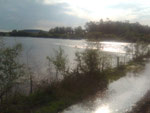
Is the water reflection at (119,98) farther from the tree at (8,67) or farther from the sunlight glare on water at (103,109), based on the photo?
the tree at (8,67)

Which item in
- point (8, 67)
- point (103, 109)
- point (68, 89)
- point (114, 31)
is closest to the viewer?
point (8, 67)

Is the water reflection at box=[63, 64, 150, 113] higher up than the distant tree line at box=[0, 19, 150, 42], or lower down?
lower down

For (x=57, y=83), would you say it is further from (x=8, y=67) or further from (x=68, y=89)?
(x=8, y=67)

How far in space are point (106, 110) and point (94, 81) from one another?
3925 mm

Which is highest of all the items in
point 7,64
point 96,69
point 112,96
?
point 7,64

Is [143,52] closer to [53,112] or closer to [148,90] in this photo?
[148,90]

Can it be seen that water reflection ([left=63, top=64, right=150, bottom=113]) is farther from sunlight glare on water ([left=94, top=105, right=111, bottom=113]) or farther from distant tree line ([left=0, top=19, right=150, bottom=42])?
distant tree line ([left=0, top=19, right=150, bottom=42])

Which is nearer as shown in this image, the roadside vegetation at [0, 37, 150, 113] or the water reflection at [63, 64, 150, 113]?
the roadside vegetation at [0, 37, 150, 113]

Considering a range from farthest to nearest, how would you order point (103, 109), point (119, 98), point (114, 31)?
point (114, 31), point (119, 98), point (103, 109)

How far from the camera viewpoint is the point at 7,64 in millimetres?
6473

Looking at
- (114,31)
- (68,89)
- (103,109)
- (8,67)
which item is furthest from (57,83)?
(114,31)

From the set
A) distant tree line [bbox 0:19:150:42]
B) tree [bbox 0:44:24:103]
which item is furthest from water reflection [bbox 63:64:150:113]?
distant tree line [bbox 0:19:150:42]

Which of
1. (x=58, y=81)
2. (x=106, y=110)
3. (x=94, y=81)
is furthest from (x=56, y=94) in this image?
(x=94, y=81)

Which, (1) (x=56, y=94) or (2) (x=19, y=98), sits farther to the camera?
(1) (x=56, y=94)
